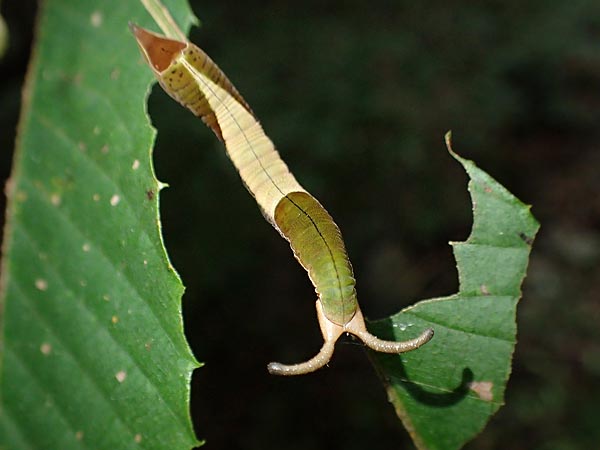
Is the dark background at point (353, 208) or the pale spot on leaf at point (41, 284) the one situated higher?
the pale spot on leaf at point (41, 284)

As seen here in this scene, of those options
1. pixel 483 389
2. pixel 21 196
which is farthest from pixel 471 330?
pixel 21 196

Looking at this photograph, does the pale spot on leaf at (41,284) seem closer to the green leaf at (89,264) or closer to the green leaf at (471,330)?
the green leaf at (89,264)

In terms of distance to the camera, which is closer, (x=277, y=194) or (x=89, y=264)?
(x=277, y=194)

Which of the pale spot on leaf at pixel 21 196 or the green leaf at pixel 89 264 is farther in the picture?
the pale spot on leaf at pixel 21 196

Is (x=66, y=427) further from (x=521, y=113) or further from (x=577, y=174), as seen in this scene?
(x=577, y=174)

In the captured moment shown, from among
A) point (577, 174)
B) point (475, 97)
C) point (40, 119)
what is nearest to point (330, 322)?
point (40, 119)

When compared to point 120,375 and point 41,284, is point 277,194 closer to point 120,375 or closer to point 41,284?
point 120,375

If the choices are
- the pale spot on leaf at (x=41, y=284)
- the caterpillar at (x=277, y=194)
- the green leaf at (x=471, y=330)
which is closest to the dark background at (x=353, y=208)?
the pale spot on leaf at (x=41, y=284)
